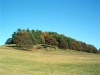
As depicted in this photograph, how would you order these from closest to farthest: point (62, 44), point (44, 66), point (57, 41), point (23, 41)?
point (44, 66), point (23, 41), point (62, 44), point (57, 41)

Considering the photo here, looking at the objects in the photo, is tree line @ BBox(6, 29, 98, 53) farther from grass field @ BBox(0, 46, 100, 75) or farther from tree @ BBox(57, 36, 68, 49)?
grass field @ BBox(0, 46, 100, 75)

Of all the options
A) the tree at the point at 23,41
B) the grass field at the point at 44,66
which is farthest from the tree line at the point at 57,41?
the grass field at the point at 44,66

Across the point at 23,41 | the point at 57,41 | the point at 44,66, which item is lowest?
the point at 44,66

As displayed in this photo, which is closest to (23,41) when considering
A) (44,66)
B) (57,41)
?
(57,41)

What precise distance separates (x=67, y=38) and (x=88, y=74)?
85.3m

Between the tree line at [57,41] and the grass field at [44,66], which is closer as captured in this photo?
the grass field at [44,66]

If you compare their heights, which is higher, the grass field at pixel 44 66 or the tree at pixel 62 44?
the tree at pixel 62 44

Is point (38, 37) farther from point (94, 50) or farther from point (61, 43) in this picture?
point (94, 50)

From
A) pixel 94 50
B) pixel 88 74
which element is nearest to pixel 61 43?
pixel 94 50

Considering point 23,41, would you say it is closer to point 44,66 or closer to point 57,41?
point 57,41

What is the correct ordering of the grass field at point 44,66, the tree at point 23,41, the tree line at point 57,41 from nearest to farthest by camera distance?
the grass field at point 44,66
the tree at point 23,41
the tree line at point 57,41

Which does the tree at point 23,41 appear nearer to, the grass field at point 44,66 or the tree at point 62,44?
→ the tree at point 62,44

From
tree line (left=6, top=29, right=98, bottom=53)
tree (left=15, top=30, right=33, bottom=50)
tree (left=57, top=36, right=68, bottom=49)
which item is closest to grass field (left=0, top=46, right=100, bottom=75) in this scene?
tree (left=15, top=30, right=33, bottom=50)

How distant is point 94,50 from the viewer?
120438mm
